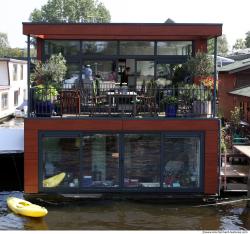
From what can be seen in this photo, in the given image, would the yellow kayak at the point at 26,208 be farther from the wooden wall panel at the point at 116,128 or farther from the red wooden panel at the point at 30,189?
the wooden wall panel at the point at 116,128

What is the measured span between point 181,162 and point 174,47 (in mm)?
5291

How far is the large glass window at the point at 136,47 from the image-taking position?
69.4 ft

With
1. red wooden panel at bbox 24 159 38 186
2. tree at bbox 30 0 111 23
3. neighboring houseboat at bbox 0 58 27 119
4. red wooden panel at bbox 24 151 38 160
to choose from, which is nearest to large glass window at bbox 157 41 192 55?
red wooden panel at bbox 24 151 38 160

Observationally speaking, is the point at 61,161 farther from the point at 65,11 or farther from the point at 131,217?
the point at 65,11

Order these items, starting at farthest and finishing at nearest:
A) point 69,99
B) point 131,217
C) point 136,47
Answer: point 136,47 → point 69,99 → point 131,217

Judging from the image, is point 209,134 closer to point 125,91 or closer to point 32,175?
point 125,91

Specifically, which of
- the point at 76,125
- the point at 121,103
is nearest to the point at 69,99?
the point at 76,125

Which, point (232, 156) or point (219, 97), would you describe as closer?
point (232, 156)

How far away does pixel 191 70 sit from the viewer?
62.2ft

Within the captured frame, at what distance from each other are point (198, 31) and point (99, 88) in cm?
423

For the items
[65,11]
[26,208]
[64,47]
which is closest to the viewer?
[26,208]

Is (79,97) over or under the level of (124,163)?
over

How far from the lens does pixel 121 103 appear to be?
62.6 ft

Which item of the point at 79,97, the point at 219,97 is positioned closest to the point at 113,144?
the point at 79,97
